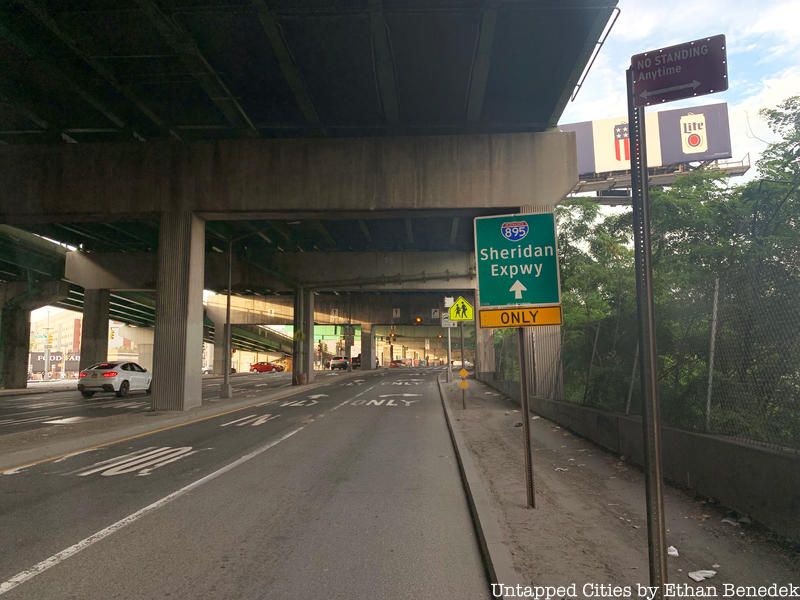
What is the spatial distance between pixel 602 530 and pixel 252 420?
477 inches

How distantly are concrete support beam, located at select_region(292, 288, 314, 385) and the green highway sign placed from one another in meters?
29.9

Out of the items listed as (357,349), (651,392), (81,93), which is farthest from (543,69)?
(357,349)

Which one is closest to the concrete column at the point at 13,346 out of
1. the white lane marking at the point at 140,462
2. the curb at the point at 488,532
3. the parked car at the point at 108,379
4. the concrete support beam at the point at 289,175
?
the parked car at the point at 108,379

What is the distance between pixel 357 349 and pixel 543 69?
11486 centimetres

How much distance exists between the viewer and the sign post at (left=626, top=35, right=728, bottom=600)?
3332 mm

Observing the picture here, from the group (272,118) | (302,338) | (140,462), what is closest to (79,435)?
(140,462)

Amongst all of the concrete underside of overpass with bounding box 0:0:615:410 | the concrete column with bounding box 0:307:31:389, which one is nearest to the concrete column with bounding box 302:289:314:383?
the concrete column with bounding box 0:307:31:389

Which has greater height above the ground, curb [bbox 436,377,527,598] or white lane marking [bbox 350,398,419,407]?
curb [bbox 436,377,527,598]

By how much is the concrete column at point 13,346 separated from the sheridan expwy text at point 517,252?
37.6m

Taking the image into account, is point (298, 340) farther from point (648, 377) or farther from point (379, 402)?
point (648, 377)

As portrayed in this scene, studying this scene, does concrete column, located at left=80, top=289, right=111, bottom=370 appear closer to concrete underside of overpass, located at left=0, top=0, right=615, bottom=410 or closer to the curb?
concrete underside of overpass, located at left=0, top=0, right=615, bottom=410

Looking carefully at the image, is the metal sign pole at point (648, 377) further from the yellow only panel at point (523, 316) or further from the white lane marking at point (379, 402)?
the white lane marking at point (379, 402)

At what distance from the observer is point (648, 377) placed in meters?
3.36

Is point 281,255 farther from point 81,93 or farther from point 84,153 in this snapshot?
point 81,93
